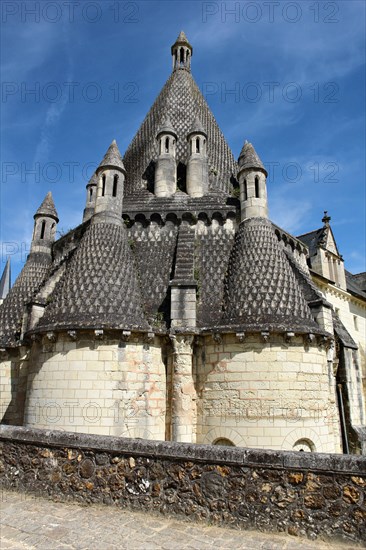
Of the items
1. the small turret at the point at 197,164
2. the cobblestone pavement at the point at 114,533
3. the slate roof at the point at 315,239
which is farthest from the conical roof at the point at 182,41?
the cobblestone pavement at the point at 114,533

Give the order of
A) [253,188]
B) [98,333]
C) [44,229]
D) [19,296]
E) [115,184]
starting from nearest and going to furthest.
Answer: [98,333]
[253,188]
[115,184]
[19,296]
[44,229]

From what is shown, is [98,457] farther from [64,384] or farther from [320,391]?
→ [320,391]

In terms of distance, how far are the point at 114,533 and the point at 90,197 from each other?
51.0 feet

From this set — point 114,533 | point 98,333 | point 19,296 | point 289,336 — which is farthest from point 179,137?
point 114,533

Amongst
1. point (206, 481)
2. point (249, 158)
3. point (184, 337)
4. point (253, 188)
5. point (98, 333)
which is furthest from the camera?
point (249, 158)

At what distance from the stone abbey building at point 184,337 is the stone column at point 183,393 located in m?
0.03

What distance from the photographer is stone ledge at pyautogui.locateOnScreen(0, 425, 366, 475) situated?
165 inches

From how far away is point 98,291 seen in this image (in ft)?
35.1

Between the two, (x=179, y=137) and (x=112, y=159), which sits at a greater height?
(x=179, y=137)

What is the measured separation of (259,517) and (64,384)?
6.79 m

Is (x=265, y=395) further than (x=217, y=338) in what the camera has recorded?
No

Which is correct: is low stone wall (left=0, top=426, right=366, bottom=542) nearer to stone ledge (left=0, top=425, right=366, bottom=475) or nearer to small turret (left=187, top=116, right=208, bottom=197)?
stone ledge (left=0, top=425, right=366, bottom=475)

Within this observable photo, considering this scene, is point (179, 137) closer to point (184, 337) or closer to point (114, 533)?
point (184, 337)

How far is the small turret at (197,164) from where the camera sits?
48.7 feet
